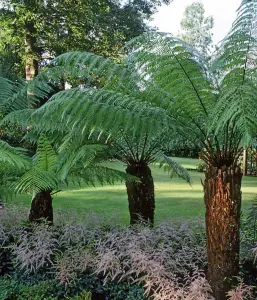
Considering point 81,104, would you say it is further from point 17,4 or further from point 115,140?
point 17,4

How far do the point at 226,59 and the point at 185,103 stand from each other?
0.40 meters

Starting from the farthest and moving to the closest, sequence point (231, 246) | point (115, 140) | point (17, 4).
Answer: point (17, 4) < point (115, 140) < point (231, 246)

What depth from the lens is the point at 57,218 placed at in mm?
4086

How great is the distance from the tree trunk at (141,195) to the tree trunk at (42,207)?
79cm

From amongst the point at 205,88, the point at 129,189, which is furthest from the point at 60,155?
the point at 205,88

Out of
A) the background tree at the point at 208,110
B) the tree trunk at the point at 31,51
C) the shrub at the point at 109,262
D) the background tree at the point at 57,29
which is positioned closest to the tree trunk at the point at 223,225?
the background tree at the point at 208,110

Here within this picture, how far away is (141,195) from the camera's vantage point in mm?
3812

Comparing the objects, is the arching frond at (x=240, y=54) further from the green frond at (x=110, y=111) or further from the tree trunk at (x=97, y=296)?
the tree trunk at (x=97, y=296)

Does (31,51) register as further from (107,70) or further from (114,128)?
(114,128)

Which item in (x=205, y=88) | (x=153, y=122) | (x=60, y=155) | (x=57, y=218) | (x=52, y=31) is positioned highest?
(x=52, y=31)

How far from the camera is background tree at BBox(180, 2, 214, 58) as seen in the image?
2720 cm

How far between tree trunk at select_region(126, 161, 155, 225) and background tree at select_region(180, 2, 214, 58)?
972 inches

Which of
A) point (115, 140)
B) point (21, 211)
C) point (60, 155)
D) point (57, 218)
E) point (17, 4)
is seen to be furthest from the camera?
point (17, 4)

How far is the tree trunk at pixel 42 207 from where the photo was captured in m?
3.51
